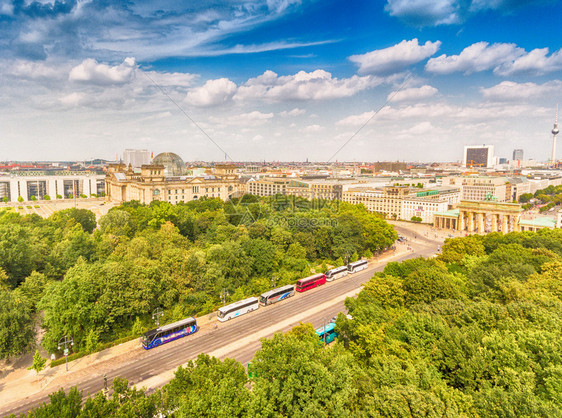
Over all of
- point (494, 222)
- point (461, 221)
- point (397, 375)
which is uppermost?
point (397, 375)

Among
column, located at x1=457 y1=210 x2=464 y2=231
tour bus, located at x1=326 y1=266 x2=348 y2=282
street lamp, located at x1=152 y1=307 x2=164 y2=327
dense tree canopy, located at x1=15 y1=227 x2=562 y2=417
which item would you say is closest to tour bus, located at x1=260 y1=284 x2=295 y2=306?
tour bus, located at x1=326 y1=266 x2=348 y2=282

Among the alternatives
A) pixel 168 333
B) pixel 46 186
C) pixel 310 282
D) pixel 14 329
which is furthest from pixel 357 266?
pixel 46 186

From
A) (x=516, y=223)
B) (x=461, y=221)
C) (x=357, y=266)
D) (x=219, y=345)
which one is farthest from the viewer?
(x=461, y=221)

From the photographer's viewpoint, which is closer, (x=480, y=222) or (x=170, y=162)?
(x=480, y=222)

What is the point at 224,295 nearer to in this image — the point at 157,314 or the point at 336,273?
the point at 157,314

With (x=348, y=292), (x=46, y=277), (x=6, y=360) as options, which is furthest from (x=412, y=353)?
(x=46, y=277)

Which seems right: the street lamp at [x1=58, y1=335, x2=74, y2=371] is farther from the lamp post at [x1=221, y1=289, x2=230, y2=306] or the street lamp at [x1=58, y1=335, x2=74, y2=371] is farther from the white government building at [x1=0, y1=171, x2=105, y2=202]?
the white government building at [x1=0, y1=171, x2=105, y2=202]

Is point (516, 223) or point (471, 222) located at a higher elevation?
point (516, 223)

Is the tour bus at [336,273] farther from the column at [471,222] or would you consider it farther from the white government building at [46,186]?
the white government building at [46,186]
